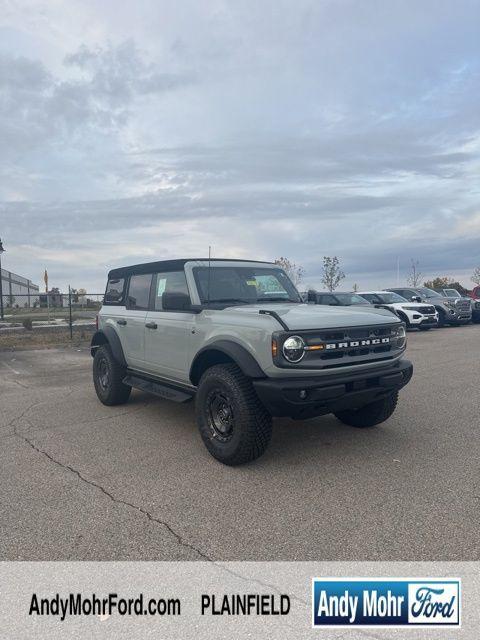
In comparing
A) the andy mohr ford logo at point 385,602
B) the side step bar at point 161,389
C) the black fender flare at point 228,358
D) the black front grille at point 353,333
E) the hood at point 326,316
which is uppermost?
the hood at point 326,316

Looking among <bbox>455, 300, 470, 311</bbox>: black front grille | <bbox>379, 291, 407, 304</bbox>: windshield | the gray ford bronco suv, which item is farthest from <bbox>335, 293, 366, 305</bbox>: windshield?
the gray ford bronco suv

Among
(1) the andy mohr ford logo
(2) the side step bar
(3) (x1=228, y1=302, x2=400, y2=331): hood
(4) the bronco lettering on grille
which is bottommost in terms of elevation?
(1) the andy mohr ford logo

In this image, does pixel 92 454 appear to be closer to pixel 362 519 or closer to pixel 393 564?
pixel 362 519

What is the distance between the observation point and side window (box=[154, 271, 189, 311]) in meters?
5.59

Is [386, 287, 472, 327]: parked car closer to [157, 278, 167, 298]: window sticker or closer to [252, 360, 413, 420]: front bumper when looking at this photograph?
[157, 278, 167, 298]: window sticker

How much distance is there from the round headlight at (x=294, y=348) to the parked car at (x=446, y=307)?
58.7 feet

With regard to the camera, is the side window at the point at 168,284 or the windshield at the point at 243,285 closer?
the windshield at the point at 243,285

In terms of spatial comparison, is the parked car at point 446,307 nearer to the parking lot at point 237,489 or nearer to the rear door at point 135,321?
the parking lot at point 237,489

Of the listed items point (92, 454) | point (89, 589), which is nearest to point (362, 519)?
point (89, 589)

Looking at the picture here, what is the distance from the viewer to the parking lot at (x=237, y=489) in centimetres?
313

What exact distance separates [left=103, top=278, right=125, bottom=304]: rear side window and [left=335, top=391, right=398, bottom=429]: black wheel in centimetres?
349

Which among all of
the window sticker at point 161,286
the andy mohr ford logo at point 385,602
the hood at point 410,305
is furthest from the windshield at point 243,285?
the hood at point 410,305

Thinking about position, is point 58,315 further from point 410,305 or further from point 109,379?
point 109,379

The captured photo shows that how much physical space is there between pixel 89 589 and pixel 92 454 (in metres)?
2.27
